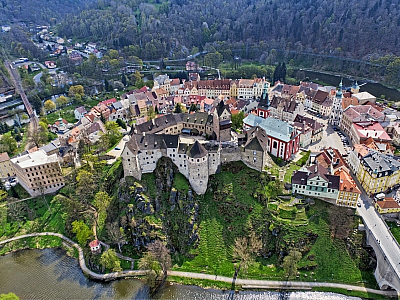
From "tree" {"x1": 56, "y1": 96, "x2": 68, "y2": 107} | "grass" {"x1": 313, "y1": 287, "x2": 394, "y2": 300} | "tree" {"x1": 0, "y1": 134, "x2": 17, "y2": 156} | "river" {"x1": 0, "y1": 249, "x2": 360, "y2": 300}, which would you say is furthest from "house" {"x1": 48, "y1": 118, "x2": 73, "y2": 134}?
"grass" {"x1": 313, "y1": 287, "x2": 394, "y2": 300}

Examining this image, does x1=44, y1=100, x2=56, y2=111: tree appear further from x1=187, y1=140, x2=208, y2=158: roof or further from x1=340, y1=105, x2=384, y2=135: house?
x1=340, y1=105, x2=384, y2=135: house

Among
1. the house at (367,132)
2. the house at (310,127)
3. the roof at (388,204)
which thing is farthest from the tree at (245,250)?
the house at (367,132)

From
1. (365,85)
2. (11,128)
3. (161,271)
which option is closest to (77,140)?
(11,128)

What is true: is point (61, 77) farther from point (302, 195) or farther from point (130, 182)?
point (302, 195)

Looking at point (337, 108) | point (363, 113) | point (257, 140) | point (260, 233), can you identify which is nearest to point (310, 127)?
point (337, 108)

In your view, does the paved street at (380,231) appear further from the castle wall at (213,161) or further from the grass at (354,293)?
the castle wall at (213,161)
